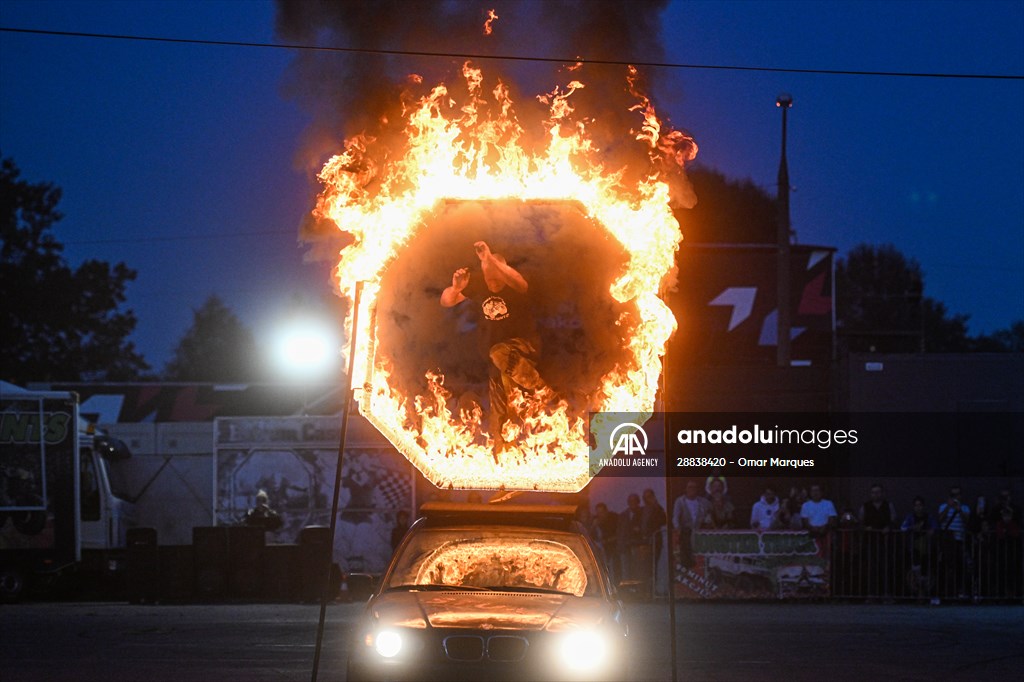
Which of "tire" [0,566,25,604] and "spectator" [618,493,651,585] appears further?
"tire" [0,566,25,604]

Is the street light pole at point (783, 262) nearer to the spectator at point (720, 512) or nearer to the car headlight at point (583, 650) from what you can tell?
the spectator at point (720, 512)

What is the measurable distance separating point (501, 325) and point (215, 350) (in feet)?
314

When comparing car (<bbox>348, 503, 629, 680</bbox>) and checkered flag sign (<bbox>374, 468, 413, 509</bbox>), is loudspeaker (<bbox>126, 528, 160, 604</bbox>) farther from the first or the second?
car (<bbox>348, 503, 629, 680</bbox>)

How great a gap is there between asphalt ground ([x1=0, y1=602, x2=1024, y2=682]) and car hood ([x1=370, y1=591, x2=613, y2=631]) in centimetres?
460

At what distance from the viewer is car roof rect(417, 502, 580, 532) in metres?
10.8

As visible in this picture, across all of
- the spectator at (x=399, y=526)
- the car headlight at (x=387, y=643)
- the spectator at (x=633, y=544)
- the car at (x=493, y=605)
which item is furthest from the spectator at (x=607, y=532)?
the car headlight at (x=387, y=643)

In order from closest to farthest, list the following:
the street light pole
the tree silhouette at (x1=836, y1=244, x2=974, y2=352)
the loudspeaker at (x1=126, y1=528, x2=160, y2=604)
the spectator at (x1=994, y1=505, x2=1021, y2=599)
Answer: the spectator at (x1=994, y1=505, x2=1021, y2=599), the loudspeaker at (x1=126, y1=528, x2=160, y2=604), the street light pole, the tree silhouette at (x1=836, y1=244, x2=974, y2=352)

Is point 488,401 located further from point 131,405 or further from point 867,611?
point 131,405

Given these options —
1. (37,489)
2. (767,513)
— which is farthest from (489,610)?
(37,489)

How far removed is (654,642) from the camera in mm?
17969

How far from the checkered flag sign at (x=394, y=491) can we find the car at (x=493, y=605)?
17564 millimetres

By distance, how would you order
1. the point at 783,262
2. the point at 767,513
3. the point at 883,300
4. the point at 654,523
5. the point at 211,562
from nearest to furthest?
the point at 211,562
the point at 654,523
the point at 767,513
the point at 783,262
the point at 883,300

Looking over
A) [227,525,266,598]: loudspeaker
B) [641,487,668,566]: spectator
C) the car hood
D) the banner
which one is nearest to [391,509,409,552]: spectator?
[227,525,266,598]: loudspeaker

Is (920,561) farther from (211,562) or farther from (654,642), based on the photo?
(211,562)
